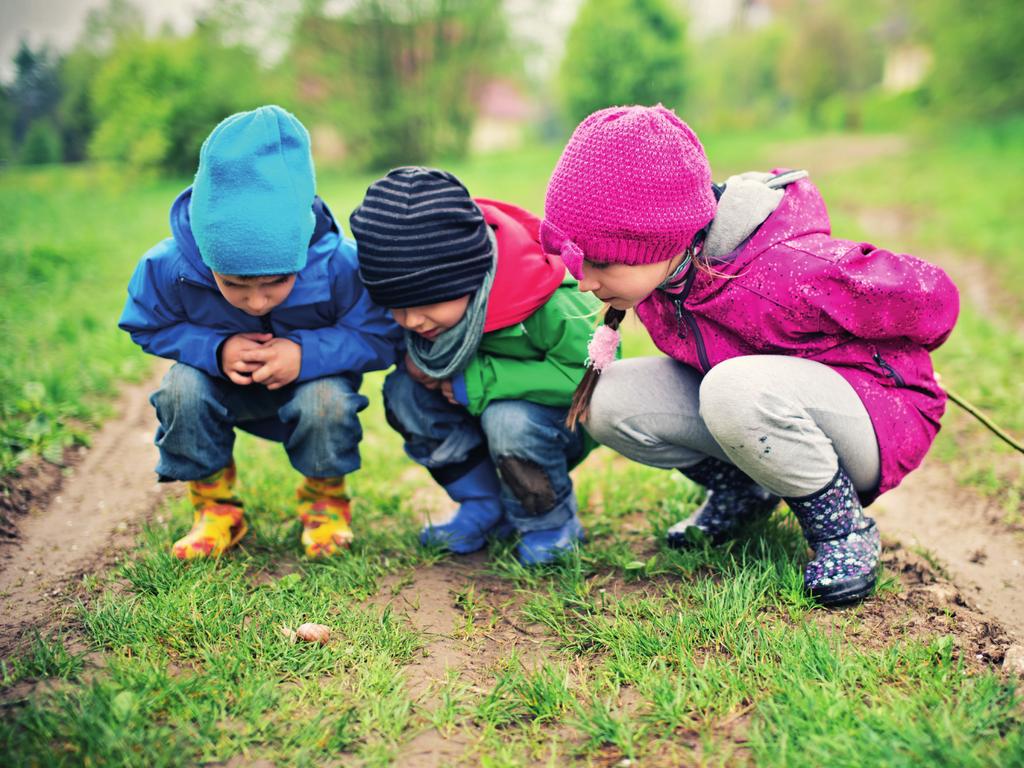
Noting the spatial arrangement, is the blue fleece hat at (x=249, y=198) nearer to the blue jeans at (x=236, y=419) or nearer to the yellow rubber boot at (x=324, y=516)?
the blue jeans at (x=236, y=419)

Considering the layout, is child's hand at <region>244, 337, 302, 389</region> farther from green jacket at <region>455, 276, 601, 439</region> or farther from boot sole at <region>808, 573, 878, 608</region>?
boot sole at <region>808, 573, 878, 608</region>

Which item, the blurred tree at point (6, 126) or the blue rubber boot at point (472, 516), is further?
the blurred tree at point (6, 126)

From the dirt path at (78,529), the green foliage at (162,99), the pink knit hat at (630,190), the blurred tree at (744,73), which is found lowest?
the blurred tree at (744,73)

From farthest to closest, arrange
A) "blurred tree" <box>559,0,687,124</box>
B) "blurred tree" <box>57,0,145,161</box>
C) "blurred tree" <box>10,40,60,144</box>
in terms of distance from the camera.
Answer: "blurred tree" <box>559,0,687,124</box> < "blurred tree" <box>57,0,145,161</box> < "blurred tree" <box>10,40,60,144</box>

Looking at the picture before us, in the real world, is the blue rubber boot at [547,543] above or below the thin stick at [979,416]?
below

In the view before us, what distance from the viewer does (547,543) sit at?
8.05ft

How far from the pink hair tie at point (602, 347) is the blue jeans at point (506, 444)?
25 centimetres

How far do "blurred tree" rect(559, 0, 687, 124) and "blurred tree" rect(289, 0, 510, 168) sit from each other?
2475 millimetres

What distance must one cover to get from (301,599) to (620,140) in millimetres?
1401

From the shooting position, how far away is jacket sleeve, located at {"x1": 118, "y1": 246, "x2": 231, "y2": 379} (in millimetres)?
2326

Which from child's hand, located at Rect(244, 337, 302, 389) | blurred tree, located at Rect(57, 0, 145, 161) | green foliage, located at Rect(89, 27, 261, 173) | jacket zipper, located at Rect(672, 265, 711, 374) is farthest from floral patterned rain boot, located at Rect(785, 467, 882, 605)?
green foliage, located at Rect(89, 27, 261, 173)

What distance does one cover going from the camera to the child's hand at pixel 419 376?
2451 millimetres

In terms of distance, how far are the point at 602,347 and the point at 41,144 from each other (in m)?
4.96

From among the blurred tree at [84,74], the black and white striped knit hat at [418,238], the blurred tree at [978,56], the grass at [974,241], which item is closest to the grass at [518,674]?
the black and white striped knit hat at [418,238]
